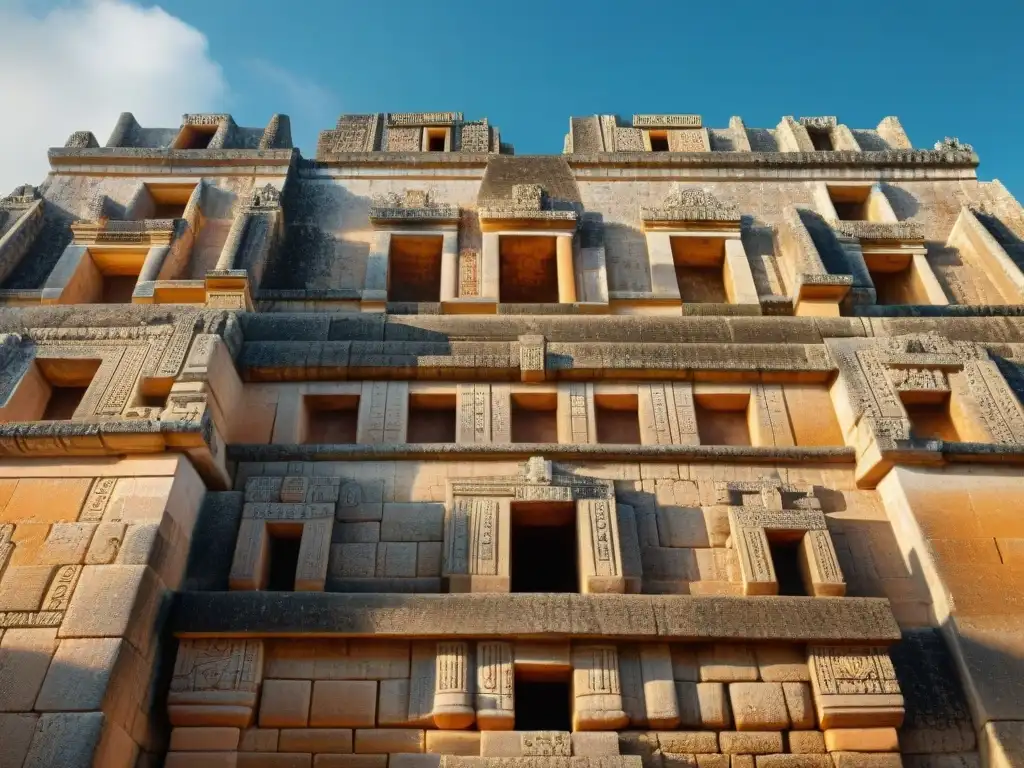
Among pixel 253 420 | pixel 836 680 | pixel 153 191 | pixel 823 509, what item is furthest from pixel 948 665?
pixel 153 191

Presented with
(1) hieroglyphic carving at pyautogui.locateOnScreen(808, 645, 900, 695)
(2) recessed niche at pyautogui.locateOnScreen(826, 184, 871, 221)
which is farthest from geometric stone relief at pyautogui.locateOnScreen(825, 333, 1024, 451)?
(2) recessed niche at pyautogui.locateOnScreen(826, 184, 871, 221)

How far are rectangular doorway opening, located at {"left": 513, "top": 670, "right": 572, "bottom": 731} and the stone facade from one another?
5 centimetres

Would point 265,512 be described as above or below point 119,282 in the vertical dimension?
below

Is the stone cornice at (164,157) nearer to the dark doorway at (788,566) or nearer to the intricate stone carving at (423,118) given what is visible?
the intricate stone carving at (423,118)

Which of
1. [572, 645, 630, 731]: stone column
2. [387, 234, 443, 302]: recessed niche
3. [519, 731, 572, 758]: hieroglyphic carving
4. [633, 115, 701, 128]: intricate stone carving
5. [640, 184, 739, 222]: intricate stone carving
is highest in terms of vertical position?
[633, 115, 701, 128]: intricate stone carving

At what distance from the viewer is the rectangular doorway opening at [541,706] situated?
1044 cm

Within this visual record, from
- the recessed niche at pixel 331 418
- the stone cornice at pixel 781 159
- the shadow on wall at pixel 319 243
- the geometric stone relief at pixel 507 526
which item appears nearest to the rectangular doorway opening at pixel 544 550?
the geometric stone relief at pixel 507 526

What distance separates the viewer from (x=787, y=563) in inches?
450

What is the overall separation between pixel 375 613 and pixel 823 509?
6.20 meters

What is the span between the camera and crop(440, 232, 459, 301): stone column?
51.6 feet

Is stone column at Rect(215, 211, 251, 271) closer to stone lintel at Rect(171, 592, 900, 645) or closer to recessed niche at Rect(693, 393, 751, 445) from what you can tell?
stone lintel at Rect(171, 592, 900, 645)

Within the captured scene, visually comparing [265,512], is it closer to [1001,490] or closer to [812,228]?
[1001,490]

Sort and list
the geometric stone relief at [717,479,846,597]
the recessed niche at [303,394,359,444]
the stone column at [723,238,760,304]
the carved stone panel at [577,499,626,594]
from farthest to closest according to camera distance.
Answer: the stone column at [723,238,760,304], the recessed niche at [303,394,359,444], the geometric stone relief at [717,479,846,597], the carved stone panel at [577,499,626,594]

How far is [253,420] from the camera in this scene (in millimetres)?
12820
